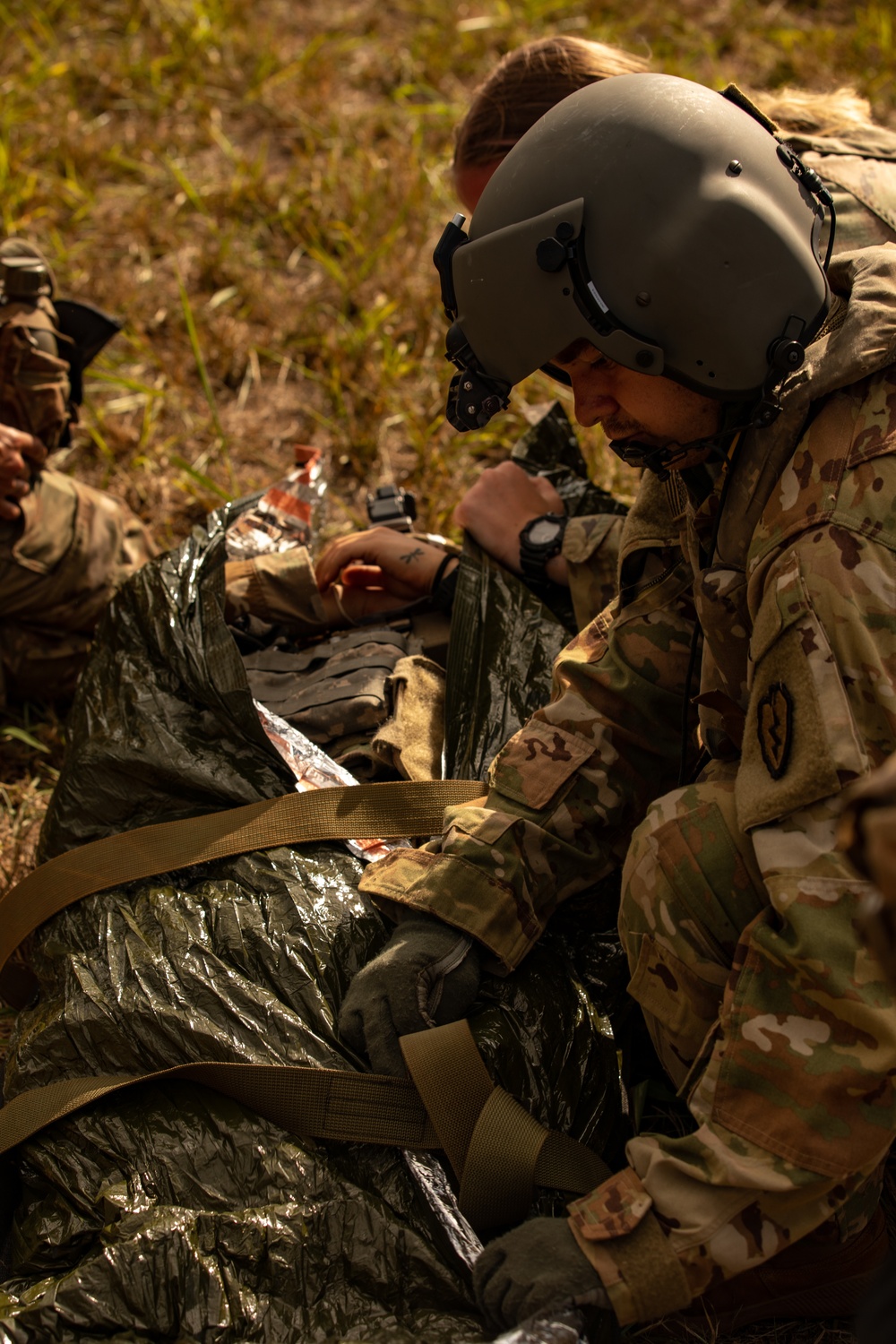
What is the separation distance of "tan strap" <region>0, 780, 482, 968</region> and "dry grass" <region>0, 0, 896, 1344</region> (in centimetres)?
52

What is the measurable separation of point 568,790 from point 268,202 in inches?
135

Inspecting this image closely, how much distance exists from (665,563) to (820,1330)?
132cm

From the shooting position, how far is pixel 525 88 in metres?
2.62

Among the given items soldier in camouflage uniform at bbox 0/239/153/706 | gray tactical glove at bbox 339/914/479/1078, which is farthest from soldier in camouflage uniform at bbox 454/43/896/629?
soldier in camouflage uniform at bbox 0/239/153/706

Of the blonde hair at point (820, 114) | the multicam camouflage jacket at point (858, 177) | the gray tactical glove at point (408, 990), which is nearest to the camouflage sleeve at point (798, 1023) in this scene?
the gray tactical glove at point (408, 990)

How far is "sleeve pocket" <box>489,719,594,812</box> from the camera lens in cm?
214

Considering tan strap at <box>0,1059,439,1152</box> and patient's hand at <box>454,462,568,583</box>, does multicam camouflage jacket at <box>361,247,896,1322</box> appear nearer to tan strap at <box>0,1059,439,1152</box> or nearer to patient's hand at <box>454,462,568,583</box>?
tan strap at <box>0,1059,439,1152</box>

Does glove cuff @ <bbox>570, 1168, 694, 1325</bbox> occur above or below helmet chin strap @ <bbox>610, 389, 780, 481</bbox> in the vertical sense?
below

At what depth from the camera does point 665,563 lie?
7.39ft

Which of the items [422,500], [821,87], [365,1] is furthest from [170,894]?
[365,1]

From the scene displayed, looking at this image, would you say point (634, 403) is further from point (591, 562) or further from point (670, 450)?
point (591, 562)

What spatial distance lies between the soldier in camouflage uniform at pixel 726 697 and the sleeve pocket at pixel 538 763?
89mm

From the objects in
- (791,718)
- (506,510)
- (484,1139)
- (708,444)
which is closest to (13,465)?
(506,510)

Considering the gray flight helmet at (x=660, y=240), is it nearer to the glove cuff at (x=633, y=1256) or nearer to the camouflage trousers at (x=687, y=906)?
the camouflage trousers at (x=687, y=906)
